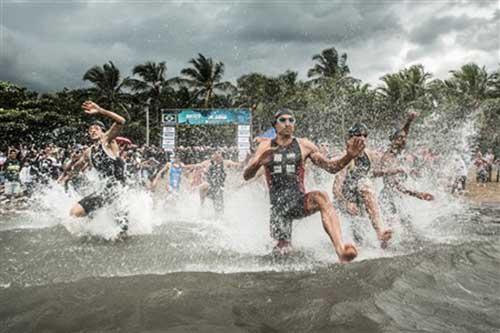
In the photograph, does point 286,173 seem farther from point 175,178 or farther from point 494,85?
point 494,85

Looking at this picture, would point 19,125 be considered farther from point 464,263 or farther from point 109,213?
point 464,263

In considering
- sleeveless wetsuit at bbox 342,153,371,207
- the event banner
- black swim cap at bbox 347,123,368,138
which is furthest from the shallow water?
the event banner

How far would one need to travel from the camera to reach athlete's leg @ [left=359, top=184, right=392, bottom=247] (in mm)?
Answer: 5816

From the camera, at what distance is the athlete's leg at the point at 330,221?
4.38m

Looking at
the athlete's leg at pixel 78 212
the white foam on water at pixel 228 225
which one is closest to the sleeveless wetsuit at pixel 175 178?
the white foam on water at pixel 228 225

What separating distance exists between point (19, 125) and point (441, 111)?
32.6 m

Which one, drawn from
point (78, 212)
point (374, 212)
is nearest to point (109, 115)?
point (78, 212)

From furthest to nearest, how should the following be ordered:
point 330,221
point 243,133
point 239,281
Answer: point 243,133 < point 330,221 < point 239,281

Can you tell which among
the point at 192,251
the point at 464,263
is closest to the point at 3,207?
the point at 192,251

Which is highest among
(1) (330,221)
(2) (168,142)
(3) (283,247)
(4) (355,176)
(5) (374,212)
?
(2) (168,142)

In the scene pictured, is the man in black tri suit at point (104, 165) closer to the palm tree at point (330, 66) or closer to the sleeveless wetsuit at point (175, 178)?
the sleeveless wetsuit at point (175, 178)

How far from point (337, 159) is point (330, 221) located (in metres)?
0.63

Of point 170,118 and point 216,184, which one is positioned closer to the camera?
point 216,184

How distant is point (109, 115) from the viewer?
273 inches
